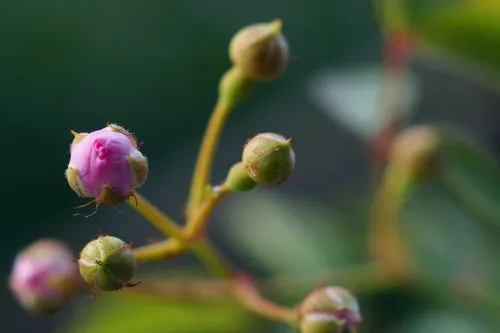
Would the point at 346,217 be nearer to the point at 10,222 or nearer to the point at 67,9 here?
the point at 10,222

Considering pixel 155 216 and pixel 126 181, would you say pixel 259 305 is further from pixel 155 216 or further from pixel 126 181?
pixel 126 181

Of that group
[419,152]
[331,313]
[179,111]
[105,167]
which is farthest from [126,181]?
[179,111]

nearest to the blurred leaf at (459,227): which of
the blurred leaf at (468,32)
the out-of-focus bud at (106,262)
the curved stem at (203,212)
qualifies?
the blurred leaf at (468,32)

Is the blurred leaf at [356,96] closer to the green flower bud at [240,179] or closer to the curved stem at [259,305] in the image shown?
the curved stem at [259,305]

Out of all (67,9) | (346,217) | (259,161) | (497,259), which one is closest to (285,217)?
(346,217)

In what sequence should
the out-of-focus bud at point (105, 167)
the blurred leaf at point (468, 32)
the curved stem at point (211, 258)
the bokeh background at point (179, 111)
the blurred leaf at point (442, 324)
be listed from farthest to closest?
the bokeh background at point (179, 111), the blurred leaf at point (442, 324), the blurred leaf at point (468, 32), the curved stem at point (211, 258), the out-of-focus bud at point (105, 167)

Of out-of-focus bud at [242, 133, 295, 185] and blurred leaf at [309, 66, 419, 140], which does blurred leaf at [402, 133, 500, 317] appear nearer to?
blurred leaf at [309, 66, 419, 140]
